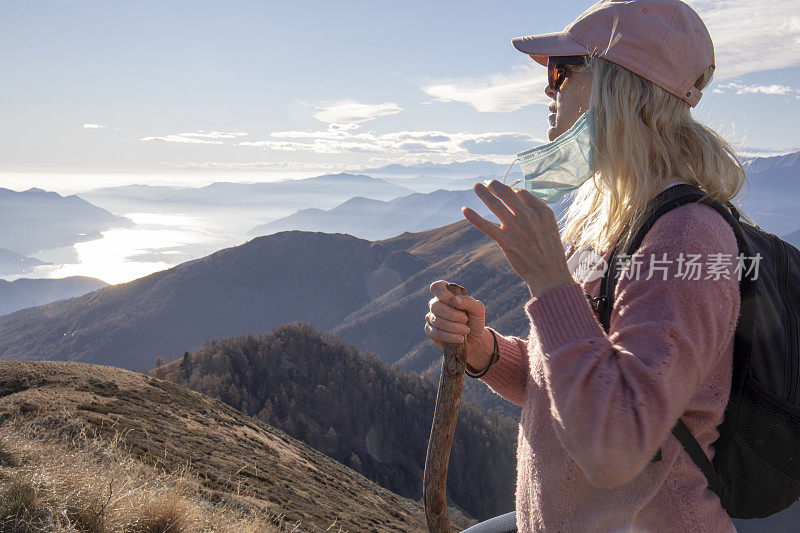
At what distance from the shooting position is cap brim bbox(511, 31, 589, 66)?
2014 mm

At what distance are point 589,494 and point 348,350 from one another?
89.4 metres

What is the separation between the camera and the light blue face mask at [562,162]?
6.50 feet

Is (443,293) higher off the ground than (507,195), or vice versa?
(507,195)

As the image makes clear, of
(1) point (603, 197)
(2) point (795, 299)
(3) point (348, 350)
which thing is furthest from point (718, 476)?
(3) point (348, 350)

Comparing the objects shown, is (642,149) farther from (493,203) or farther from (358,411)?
(358,411)

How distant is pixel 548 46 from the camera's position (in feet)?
6.91

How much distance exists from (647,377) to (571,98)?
1213 millimetres

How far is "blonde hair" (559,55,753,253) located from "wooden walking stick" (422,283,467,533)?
2.77 feet

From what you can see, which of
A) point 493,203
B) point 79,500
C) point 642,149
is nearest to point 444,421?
point 493,203

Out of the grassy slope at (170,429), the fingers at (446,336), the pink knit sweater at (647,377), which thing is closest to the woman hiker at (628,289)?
the pink knit sweater at (647,377)

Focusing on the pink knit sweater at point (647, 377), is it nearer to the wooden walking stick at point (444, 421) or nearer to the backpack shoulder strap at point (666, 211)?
the backpack shoulder strap at point (666, 211)

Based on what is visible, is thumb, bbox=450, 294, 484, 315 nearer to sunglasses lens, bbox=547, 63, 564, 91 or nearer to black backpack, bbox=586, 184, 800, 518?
black backpack, bbox=586, 184, 800, 518

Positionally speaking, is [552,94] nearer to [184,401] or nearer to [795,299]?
[795,299]

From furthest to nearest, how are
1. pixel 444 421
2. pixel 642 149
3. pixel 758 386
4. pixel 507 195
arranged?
pixel 444 421 → pixel 642 149 → pixel 507 195 → pixel 758 386
